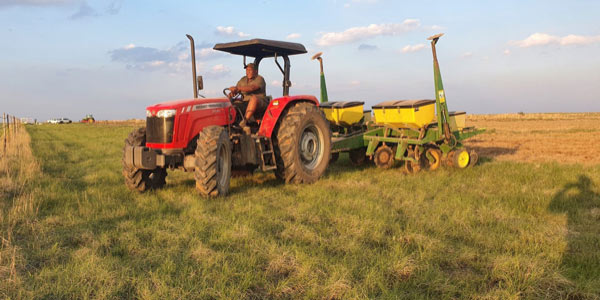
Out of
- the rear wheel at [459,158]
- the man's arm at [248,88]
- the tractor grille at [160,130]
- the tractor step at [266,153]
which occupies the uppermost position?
the man's arm at [248,88]

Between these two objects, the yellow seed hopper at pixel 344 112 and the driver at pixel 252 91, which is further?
the yellow seed hopper at pixel 344 112

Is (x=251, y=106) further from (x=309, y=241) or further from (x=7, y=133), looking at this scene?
(x=7, y=133)

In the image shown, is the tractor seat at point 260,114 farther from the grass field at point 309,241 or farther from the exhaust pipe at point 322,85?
the exhaust pipe at point 322,85

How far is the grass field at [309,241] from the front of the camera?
2.84 m

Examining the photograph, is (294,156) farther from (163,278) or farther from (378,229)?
(163,278)

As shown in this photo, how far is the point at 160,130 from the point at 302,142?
2469 mm

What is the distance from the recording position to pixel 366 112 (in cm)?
902

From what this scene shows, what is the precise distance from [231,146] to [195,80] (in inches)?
44.7

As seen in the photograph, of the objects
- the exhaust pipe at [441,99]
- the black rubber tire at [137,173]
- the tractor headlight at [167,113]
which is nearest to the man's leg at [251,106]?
the tractor headlight at [167,113]

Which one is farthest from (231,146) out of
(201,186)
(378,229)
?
(378,229)

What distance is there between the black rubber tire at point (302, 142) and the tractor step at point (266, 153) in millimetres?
149

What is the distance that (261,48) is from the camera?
22.3 ft

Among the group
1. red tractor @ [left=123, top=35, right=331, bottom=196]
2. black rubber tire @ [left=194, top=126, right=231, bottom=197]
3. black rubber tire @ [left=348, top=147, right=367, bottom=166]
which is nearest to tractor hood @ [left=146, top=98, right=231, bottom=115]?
red tractor @ [left=123, top=35, right=331, bottom=196]

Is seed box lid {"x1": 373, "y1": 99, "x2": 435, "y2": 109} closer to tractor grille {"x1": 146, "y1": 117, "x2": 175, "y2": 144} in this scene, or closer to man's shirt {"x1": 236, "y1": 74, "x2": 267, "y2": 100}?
man's shirt {"x1": 236, "y1": 74, "x2": 267, "y2": 100}
